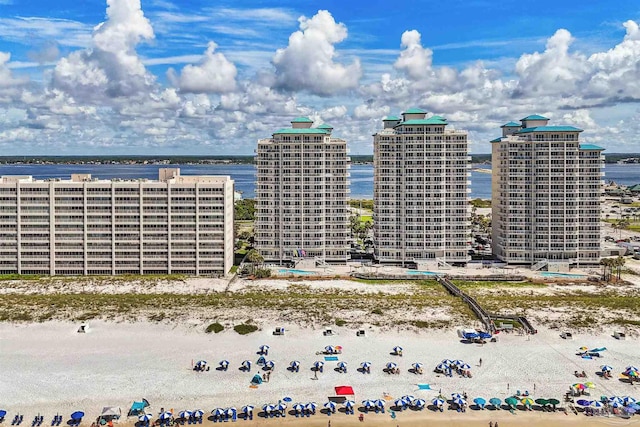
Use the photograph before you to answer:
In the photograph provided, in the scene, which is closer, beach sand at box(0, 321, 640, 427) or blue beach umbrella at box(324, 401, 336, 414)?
blue beach umbrella at box(324, 401, 336, 414)

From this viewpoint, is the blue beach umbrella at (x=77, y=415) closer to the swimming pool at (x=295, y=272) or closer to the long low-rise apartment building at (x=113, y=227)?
the long low-rise apartment building at (x=113, y=227)

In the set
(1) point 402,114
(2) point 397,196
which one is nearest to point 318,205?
(2) point 397,196

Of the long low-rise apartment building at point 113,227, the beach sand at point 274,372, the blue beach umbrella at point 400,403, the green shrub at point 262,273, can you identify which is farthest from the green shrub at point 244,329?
the long low-rise apartment building at point 113,227

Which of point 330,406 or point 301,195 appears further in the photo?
point 301,195

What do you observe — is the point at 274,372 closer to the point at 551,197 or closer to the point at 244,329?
the point at 244,329

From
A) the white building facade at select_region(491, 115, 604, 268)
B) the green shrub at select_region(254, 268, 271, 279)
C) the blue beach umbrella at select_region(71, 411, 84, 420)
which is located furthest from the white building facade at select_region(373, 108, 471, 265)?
the blue beach umbrella at select_region(71, 411, 84, 420)

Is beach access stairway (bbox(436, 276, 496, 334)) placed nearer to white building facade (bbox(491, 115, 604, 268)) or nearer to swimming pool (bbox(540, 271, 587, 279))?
white building facade (bbox(491, 115, 604, 268))

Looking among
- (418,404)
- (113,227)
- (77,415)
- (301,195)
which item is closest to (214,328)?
(77,415)
